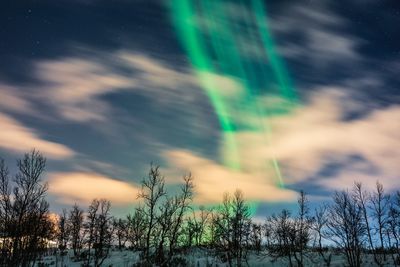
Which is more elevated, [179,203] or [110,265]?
[179,203]

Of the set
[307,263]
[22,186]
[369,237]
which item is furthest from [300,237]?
[22,186]

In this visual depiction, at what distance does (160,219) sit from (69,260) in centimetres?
1655

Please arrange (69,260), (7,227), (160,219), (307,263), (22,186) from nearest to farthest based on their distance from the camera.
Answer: (22,186), (7,227), (307,263), (160,219), (69,260)

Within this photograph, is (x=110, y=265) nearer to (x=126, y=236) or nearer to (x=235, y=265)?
(x=235, y=265)

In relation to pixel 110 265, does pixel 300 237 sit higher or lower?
higher

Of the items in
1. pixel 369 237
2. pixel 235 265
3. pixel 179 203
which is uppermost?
pixel 179 203

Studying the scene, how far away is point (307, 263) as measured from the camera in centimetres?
4372

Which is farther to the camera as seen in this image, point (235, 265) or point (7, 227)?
point (235, 265)

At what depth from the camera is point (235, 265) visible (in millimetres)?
44344

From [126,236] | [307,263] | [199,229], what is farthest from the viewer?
[126,236]

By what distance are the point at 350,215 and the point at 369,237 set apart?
5041 millimetres

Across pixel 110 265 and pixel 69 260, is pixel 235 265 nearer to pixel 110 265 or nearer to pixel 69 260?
pixel 110 265

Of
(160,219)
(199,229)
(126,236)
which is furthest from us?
(126,236)

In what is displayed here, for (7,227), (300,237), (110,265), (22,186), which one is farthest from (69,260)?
(300,237)
